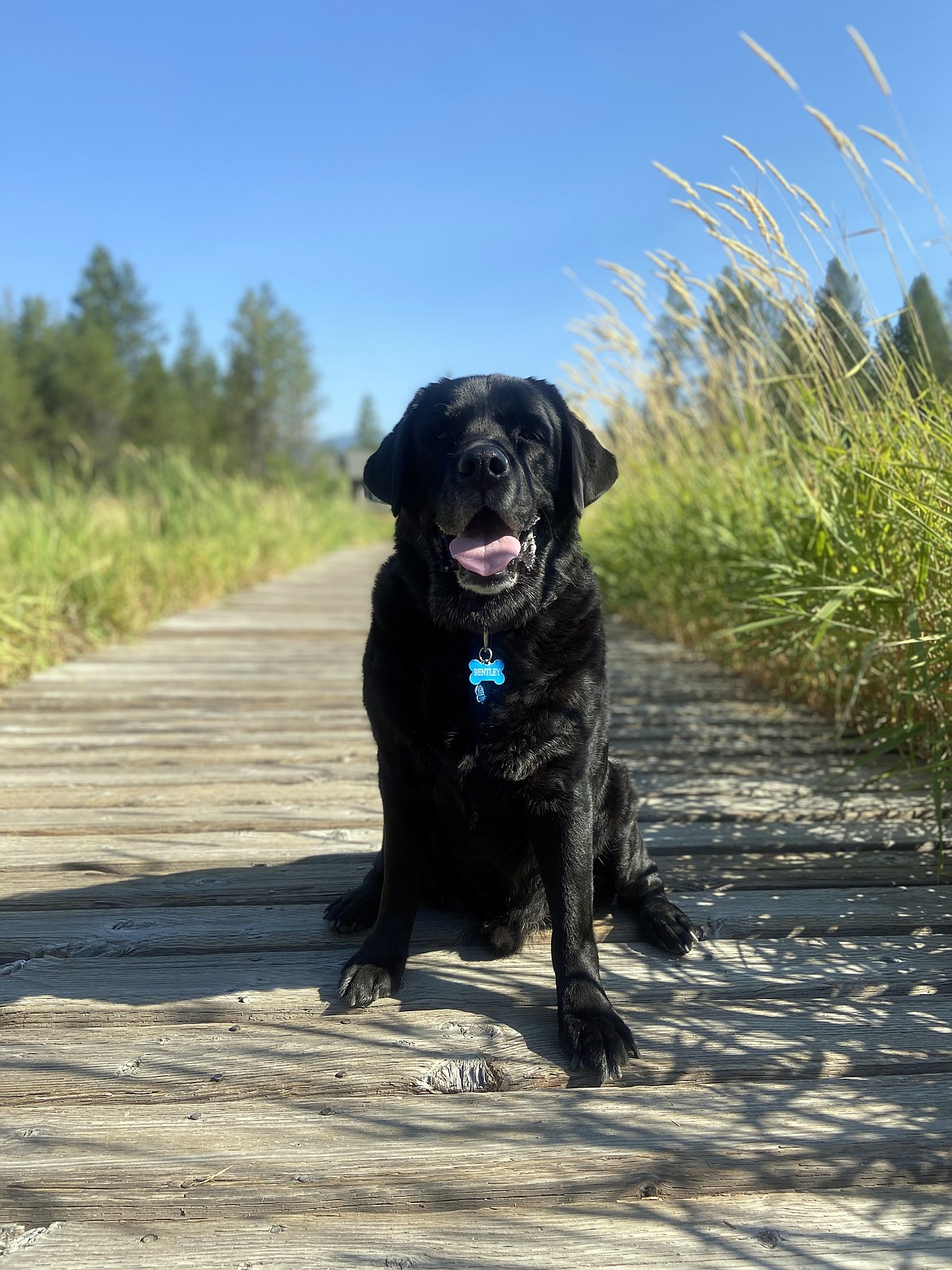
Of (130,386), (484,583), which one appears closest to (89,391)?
(130,386)

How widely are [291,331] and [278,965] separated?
157 feet

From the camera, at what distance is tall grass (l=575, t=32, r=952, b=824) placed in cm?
235

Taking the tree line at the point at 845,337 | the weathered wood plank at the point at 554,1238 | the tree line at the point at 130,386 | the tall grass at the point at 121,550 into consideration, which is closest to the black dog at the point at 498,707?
the weathered wood plank at the point at 554,1238

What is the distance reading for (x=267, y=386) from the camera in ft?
151

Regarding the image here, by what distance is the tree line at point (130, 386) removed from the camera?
4125 cm

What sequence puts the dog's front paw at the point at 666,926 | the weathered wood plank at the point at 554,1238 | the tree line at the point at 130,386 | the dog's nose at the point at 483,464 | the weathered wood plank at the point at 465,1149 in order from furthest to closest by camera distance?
the tree line at the point at 130,386, the dog's front paw at the point at 666,926, the dog's nose at the point at 483,464, the weathered wood plank at the point at 465,1149, the weathered wood plank at the point at 554,1238

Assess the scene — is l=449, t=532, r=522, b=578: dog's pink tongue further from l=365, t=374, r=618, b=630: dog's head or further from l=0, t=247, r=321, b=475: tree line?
l=0, t=247, r=321, b=475: tree line

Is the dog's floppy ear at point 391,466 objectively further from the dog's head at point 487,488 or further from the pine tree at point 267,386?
the pine tree at point 267,386

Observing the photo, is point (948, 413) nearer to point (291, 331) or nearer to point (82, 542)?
point (82, 542)

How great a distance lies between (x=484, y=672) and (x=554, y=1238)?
0.87 metres

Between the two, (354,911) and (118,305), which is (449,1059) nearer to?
(354,911)

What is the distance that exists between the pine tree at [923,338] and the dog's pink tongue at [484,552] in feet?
5.18

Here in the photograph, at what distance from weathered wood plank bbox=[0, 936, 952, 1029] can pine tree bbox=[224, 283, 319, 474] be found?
45355mm

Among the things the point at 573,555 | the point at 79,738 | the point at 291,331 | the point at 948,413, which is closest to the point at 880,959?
the point at 573,555
